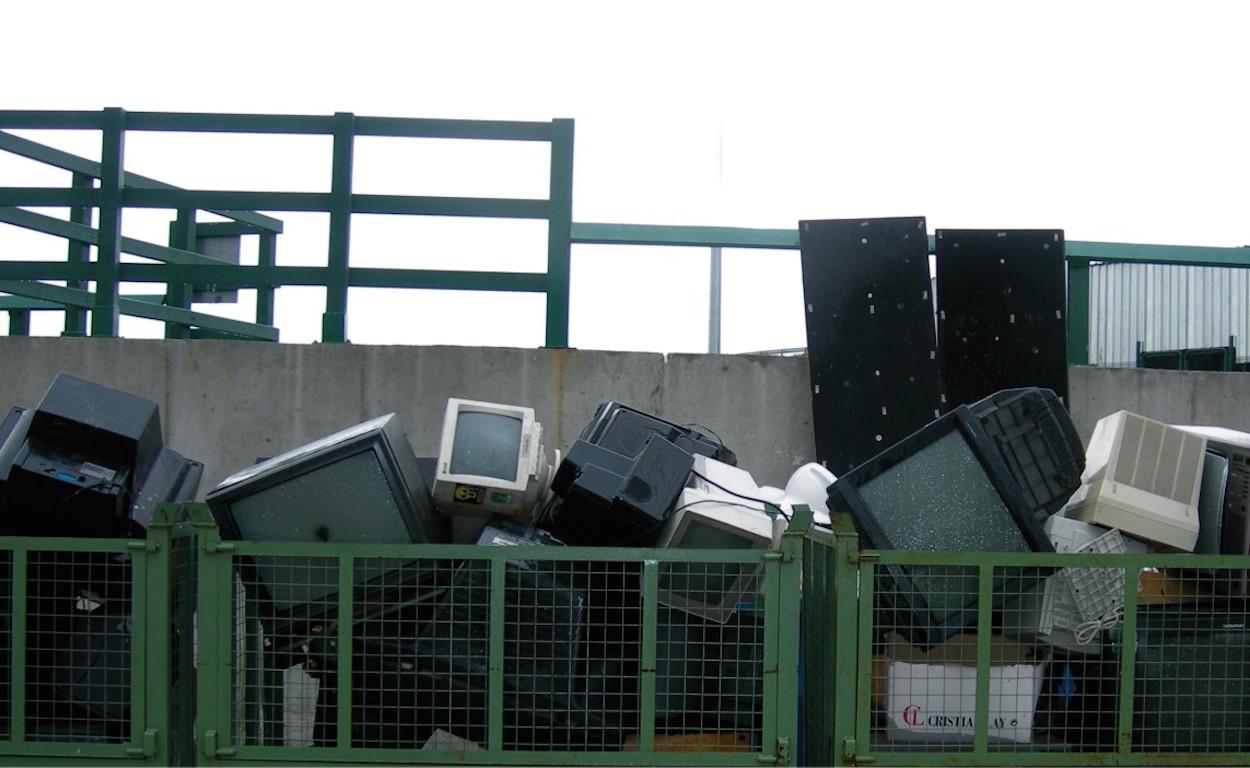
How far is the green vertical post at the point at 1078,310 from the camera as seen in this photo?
690cm

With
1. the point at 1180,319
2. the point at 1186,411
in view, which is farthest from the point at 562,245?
the point at 1180,319

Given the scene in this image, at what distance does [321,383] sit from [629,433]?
2.05 meters

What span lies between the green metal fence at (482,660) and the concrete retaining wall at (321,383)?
7.62ft

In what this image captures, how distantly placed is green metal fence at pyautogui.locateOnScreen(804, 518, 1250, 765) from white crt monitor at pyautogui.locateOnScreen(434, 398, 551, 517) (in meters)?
1.11

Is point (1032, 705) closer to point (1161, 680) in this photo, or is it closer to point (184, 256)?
point (1161, 680)

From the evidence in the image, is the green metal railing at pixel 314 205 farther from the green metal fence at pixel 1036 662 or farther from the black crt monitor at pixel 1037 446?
the green metal fence at pixel 1036 662

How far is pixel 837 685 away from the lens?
12.3 feet

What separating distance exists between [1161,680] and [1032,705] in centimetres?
43

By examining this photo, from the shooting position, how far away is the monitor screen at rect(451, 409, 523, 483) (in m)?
4.44

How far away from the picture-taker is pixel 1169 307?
18500mm

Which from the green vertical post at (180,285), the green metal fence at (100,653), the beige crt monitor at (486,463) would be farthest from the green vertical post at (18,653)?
the green vertical post at (180,285)

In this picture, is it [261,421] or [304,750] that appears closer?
[304,750]

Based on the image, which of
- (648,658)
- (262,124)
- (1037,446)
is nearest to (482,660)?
(648,658)

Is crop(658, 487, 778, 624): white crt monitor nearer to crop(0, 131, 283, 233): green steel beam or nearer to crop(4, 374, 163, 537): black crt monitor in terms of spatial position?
crop(4, 374, 163, 537): black crt monitor
